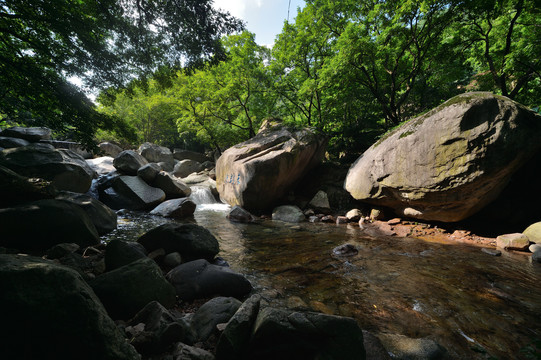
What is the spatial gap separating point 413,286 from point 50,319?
5206 mm

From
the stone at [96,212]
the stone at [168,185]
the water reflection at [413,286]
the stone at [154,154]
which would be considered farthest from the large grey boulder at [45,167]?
the stone at [154,154]

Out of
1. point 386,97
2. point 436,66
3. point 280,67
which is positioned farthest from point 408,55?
point 280,67

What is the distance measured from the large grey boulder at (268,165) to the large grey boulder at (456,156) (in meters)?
4.28

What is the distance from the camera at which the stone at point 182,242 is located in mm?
4844

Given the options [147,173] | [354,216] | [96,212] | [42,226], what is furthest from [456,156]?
[147,173]

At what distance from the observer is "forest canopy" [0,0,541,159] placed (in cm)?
580

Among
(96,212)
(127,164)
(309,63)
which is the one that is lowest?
(96,212)

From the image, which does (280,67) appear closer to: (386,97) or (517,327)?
(386,97)

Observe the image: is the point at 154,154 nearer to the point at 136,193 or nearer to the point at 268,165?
the point at 136,193

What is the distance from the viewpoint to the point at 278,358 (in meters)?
2.01

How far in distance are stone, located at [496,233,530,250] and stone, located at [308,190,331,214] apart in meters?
6.44

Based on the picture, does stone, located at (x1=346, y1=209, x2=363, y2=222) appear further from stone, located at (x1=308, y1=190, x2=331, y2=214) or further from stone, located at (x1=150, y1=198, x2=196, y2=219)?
stone, located at (x1=150, y1=198, x2=196, y2=219)

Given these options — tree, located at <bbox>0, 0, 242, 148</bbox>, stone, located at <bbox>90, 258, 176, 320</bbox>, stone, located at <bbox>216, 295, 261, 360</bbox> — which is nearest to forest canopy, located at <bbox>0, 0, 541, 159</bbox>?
tree, located at <bbox>0, 0, 242, 148</bbox>

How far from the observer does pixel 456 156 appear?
21.4 ft
